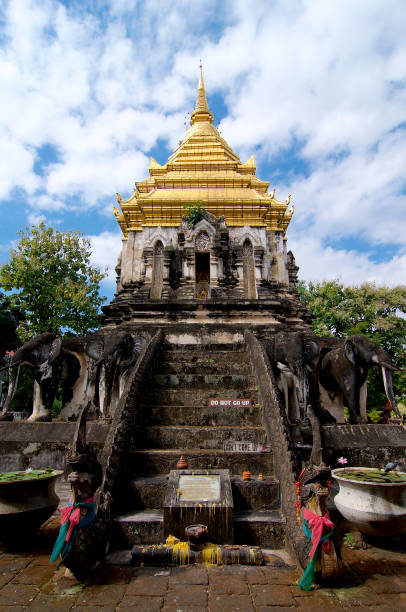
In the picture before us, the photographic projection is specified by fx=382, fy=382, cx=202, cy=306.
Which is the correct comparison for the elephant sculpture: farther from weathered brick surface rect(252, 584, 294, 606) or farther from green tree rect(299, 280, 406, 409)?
green tree rect(299, 280, 406, 409)

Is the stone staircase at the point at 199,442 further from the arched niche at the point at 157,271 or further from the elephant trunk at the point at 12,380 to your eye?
the arched niche at the point at 157,271

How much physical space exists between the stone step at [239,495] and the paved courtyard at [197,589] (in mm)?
863

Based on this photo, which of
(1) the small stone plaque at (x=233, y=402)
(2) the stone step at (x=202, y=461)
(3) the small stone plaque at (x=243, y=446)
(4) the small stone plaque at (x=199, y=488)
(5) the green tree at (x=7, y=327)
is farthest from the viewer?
(5) the green tree at (x=7, y=327)

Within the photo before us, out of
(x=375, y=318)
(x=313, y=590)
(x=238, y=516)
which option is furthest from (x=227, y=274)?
(x=375, y=318)

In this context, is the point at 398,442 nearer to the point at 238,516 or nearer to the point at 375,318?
the point at 238,516

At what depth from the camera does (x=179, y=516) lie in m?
4.42

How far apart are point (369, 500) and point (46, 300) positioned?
22040mm

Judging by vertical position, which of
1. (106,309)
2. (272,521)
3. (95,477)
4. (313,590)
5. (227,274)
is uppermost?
(227,274)

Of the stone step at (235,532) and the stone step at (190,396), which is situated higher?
the stone step at (190,396)

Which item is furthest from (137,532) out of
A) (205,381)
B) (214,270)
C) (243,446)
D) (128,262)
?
(128,262)

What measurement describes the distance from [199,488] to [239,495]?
0.62m

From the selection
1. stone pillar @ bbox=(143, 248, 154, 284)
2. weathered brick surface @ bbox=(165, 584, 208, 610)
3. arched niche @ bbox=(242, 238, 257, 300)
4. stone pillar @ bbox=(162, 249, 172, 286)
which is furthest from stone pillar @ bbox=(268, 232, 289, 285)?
weathered brick surface @ bbox=(165, 584, 208, 610)

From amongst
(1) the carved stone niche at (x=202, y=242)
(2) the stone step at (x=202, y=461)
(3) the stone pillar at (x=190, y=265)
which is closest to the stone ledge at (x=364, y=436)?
(2) the stone step at (x=202, y=461)

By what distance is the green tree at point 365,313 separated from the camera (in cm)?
2645
